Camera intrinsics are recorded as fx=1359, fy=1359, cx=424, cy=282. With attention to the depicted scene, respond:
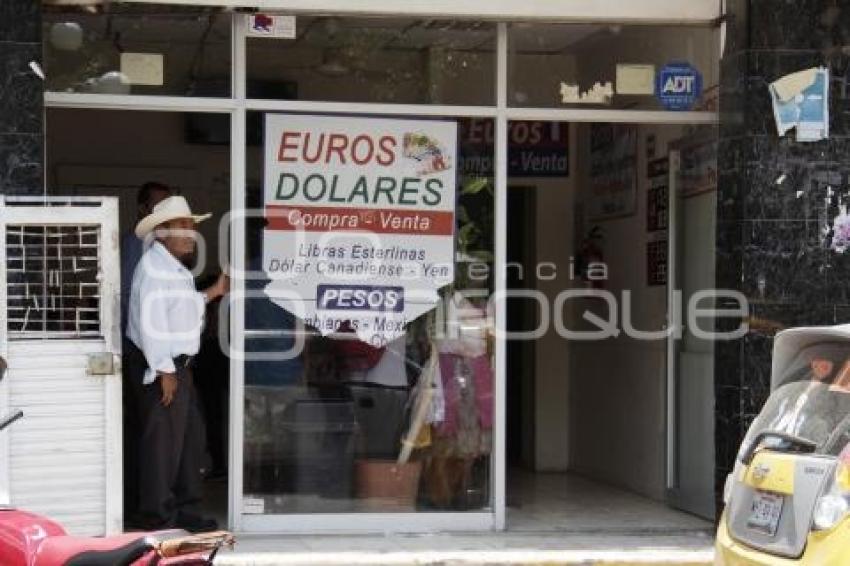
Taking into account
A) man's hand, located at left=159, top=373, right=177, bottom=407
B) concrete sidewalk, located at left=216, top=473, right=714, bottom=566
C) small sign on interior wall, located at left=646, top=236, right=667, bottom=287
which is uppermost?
small sign on interior wall, located at left=646, top=236, right=667, bottom=287

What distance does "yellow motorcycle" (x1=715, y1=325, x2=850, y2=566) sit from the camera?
462 centimetres

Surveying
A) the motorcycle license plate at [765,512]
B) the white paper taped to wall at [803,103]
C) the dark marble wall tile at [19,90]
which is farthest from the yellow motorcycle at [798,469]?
the dark marble wall tile at [19,90]

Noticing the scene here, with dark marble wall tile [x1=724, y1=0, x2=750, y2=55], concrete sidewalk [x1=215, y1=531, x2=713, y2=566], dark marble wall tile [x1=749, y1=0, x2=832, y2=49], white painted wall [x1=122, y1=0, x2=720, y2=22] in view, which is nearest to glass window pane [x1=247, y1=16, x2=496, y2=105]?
white painted wall [x1=122, y1=0, x2=720, y2=22]

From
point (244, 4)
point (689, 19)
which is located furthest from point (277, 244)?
point (689, 19)

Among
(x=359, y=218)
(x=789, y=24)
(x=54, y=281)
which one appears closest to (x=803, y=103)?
(x=789, y=24)

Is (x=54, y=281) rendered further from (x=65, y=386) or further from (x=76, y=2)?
(x=76, y=2)

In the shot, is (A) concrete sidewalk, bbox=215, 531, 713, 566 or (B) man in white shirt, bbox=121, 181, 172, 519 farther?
(B) man in white shirt, bbox=121, 181, 172, 519

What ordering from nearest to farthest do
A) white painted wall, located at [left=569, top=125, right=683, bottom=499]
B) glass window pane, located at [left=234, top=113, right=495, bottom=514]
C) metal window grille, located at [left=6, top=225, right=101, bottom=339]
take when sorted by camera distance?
metal window grille, located at [left=6, top=225, right=101, bottom=339] < glass window pane, located at [left=234, top=113, right=495, bottom=514] < white painted wall, located at [left=569, top=125, right=683, bottom=499]

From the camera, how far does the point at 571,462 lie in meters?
10.8

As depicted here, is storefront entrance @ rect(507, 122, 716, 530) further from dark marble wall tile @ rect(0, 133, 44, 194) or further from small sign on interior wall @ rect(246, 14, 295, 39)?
dark marble wall tile @ rect(0, 133, 44, 194)

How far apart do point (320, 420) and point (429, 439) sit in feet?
2.22

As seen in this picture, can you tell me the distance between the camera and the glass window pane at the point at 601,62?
8.10m

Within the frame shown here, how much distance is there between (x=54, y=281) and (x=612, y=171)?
437 cm

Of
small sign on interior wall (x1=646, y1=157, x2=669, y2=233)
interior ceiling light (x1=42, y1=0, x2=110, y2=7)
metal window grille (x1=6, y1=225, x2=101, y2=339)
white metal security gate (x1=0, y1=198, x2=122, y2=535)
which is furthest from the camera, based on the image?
small sign on interior wall (x1=646, y1=157, x2=669, y2=233)
